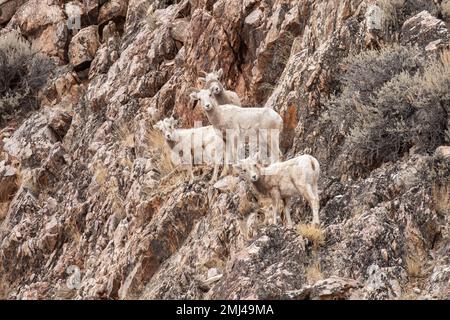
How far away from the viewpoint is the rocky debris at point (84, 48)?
23.9m

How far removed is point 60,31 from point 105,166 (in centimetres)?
633

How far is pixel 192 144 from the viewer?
17.5 meters

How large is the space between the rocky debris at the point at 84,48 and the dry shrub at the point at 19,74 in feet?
2.22

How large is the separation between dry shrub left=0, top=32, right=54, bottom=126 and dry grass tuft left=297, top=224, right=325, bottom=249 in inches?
487

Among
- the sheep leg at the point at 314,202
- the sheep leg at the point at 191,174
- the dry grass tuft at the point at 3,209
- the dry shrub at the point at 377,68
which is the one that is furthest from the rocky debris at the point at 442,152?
the dry grass tuft at the point at 3,209

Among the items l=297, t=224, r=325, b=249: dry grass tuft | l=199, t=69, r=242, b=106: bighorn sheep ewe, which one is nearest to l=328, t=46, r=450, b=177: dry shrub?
l=297, t=224, r=325, b=249: dry grass tuft

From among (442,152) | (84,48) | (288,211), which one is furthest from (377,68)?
(84,48)

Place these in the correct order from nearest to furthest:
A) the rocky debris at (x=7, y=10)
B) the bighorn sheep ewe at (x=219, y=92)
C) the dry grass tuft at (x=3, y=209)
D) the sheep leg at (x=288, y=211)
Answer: the sheep leg at (x=288, y=211) < the bighorn sheep ewe at (x=219, y=92) < the dry grass tuft at (x=3, y=209) < the rocky debris at (x=7, y=10)

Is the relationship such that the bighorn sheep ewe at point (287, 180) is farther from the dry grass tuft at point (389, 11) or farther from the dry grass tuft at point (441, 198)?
the dry grass tuft at point (389, 11)

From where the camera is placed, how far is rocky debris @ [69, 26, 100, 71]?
2388 centimetres

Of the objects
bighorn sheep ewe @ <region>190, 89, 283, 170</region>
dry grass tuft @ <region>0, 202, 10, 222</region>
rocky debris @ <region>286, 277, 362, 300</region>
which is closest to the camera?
rocky debris @ <region>286, 277, 362, 300</region>

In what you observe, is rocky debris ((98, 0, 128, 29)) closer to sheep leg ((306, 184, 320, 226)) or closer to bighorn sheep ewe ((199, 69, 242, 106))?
bighorn sheep ewe ((199, 69, 242, 106))

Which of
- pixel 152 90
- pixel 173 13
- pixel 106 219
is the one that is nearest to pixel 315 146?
pixel 106 219

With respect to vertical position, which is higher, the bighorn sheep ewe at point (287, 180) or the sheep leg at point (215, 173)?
the bighorn sheep ewe at point (287, 180)
